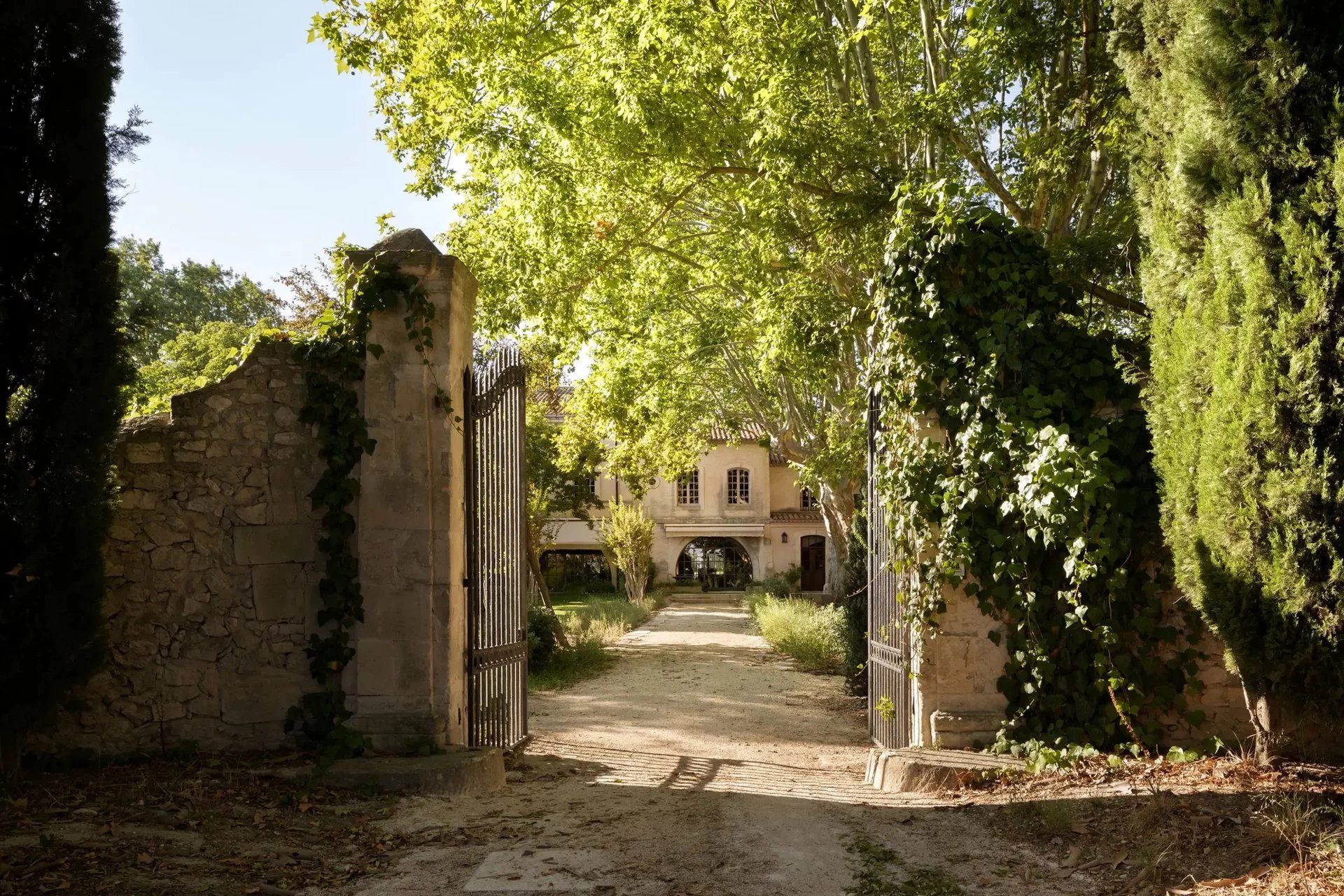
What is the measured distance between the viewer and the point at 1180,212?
5203 mm

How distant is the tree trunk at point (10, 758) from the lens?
5215 millimetres

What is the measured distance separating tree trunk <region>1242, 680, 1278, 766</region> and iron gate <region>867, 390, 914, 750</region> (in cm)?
186

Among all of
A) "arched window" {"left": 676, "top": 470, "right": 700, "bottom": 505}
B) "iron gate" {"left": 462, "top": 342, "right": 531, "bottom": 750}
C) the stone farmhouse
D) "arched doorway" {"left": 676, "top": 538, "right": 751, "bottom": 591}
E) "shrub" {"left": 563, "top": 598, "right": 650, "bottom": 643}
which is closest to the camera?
"iron gate" {"left": 462, "top": 342, "right": 531, "bottom": 750}

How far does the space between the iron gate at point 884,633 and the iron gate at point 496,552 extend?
8.30 ft

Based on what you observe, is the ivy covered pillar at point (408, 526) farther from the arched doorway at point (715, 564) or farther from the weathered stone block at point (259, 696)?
the arched doorway at point (715, 564)

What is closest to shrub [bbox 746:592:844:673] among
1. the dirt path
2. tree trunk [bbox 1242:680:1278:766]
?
the dirt path

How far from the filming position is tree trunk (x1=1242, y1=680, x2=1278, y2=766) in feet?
17.0

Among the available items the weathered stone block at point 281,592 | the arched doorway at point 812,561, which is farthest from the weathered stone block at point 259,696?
the arched doorway at point 812,561

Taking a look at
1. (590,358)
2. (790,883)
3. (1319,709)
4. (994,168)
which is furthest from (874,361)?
(590,358)

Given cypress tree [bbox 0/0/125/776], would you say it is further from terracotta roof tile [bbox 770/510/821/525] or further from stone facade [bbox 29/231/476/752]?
terracotta roof tile [bbox 770/510/821/525]

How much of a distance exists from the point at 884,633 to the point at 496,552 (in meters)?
2.77

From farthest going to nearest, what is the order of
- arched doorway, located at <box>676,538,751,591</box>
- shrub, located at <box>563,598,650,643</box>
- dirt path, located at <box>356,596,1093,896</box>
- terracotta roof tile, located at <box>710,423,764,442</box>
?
arched doorway, located at <box>676,538,751,591</box>, terracotta roof tile, located at <box>710,423,764,442</box>, shrub, located at <box>563,598,650,643</box>, dirt path, located at <box>356,596,1093,896</box>

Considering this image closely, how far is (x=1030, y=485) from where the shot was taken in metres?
5.68

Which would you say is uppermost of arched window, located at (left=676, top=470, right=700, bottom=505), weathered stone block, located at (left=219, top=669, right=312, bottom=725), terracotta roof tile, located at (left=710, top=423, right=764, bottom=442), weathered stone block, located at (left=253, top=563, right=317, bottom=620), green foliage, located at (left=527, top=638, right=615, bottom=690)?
terracotta roof tile, located at (left=710, top=423, right=764, bottom=442)
